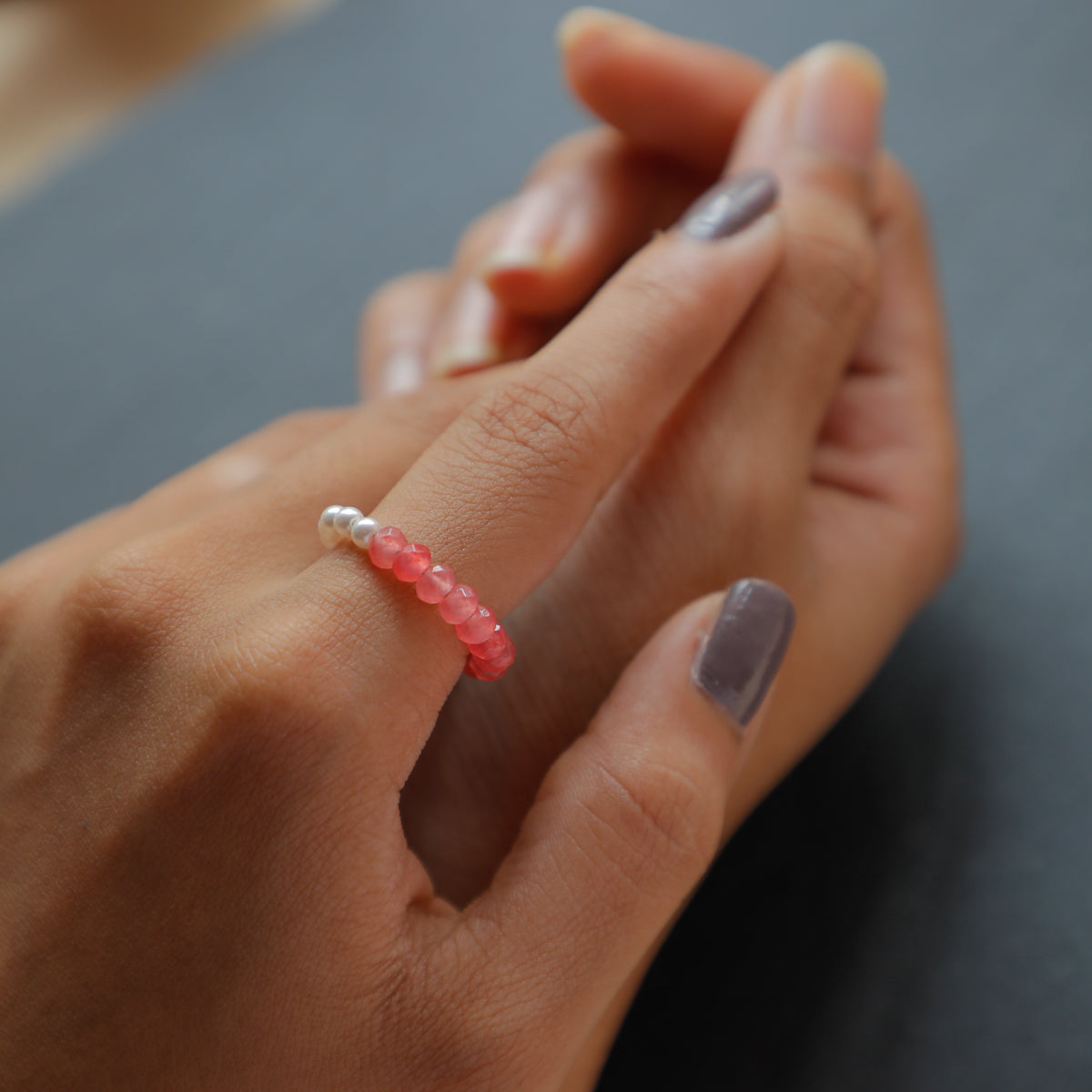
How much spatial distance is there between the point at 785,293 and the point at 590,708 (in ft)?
1.31

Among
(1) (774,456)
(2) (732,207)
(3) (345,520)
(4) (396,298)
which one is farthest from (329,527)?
(4) (396,298)

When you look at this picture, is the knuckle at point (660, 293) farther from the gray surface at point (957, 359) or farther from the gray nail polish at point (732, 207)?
the gray surface at point (957, 359)

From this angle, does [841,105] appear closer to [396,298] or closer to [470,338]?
[470,338]

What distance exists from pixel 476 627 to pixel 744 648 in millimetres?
199

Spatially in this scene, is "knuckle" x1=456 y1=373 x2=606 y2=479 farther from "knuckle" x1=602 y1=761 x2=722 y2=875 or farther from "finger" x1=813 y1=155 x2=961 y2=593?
"finger" x1=813 y1=155 x2=961 y2=593

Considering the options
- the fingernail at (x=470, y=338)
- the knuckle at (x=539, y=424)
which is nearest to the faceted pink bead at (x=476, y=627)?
the knuckle at (x=539, y=424)

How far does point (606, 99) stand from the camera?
118 centimetres

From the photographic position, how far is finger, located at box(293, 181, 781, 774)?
0.58 metres

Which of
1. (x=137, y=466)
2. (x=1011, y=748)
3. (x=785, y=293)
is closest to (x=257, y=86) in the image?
(x=137, y=466)

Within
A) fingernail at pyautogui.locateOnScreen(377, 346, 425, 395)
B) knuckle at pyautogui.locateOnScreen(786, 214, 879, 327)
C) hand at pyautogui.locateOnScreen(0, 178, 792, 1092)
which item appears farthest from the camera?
fingernail at pyautogui.locateOnScreen(377, 346, 425, 395)

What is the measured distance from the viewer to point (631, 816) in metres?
0.61

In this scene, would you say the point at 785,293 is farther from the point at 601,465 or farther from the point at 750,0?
the point at 750,0

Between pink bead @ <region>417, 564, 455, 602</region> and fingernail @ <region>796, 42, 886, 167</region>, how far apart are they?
0.66m

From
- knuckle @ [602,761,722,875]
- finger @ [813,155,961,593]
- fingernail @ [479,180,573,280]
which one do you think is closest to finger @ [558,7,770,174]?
fingernail @ [479,180,573,280]
